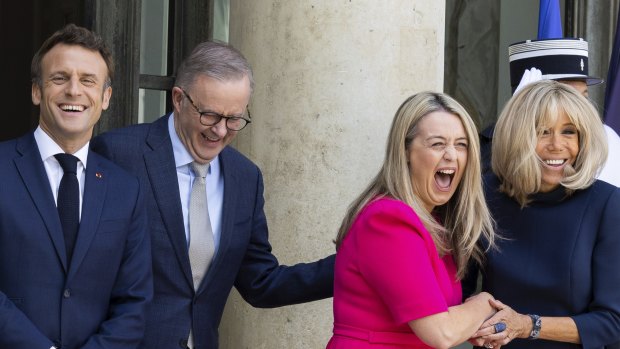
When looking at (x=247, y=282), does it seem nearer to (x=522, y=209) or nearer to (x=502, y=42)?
(x=522, y=209)

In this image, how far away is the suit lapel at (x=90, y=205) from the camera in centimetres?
325

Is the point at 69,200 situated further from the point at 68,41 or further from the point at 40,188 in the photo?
the point at 68,41

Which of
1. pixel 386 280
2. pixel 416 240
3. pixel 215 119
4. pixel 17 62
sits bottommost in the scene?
pixel 386 280

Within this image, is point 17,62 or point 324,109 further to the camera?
point 17,62

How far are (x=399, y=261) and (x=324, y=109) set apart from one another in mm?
1401

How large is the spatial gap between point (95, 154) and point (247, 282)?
79 centimetres

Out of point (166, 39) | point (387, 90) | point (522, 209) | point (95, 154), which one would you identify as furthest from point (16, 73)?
point (522, 209)

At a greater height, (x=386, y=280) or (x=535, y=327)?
(x=386, y=280)

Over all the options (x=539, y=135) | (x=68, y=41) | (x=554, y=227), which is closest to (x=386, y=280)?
(x=554, y=227)

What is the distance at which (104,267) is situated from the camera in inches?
130

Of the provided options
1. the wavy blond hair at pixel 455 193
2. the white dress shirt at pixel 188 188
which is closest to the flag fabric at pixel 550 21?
the wavy blond hair at pixel 455 193

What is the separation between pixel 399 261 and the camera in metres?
3.11

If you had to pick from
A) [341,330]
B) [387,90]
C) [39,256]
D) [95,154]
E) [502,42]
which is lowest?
[341,330]

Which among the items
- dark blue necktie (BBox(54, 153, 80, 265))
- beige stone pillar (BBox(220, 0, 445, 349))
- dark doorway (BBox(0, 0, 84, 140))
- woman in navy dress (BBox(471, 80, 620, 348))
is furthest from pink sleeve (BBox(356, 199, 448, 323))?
dark doorway (BBox(0, 0, 84, 140))
